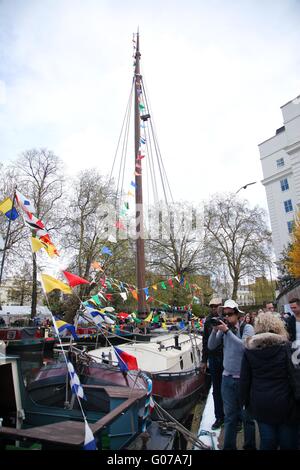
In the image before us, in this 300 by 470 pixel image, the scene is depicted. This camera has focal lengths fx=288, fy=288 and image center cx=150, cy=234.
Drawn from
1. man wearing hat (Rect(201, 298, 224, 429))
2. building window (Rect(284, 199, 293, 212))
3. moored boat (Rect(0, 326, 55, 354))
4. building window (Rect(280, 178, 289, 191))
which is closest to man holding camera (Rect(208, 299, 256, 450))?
man wearing hat (Rect(201, 298, 224, 429))

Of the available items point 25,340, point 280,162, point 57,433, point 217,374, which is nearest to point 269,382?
point 57,433

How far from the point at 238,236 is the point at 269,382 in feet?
120

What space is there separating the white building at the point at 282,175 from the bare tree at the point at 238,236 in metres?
4.02

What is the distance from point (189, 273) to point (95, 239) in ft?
31.9

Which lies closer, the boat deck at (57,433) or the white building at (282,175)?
the boat deck at (57,433)

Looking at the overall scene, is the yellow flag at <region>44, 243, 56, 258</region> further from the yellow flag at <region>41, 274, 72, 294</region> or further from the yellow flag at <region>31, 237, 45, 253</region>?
the yellow flag at <region>41, 274, 72, 294</region>

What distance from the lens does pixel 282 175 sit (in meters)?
32.5

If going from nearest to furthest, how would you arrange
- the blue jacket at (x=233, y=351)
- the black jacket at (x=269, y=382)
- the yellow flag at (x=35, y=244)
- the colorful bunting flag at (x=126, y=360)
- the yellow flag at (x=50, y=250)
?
the black jacket at (x=269, y=382), the blue jacket at (x=233, y=351), the colorful bunting flag at (x=126, y=360), the yellow flag at (x=35, y=244), the yellow flag at (x=50, y=250)

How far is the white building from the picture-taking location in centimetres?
2884

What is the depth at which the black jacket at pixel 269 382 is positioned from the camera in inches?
107

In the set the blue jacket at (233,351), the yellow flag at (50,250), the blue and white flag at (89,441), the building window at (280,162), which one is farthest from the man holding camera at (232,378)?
the building window at (280,162)

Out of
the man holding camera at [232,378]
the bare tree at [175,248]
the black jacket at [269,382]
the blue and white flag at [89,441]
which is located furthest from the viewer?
the bare tree at [175,248]

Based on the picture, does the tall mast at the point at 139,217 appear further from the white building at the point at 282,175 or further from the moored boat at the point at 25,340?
the white building at the point at 282,175

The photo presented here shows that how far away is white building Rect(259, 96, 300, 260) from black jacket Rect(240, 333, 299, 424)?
29068 mm
